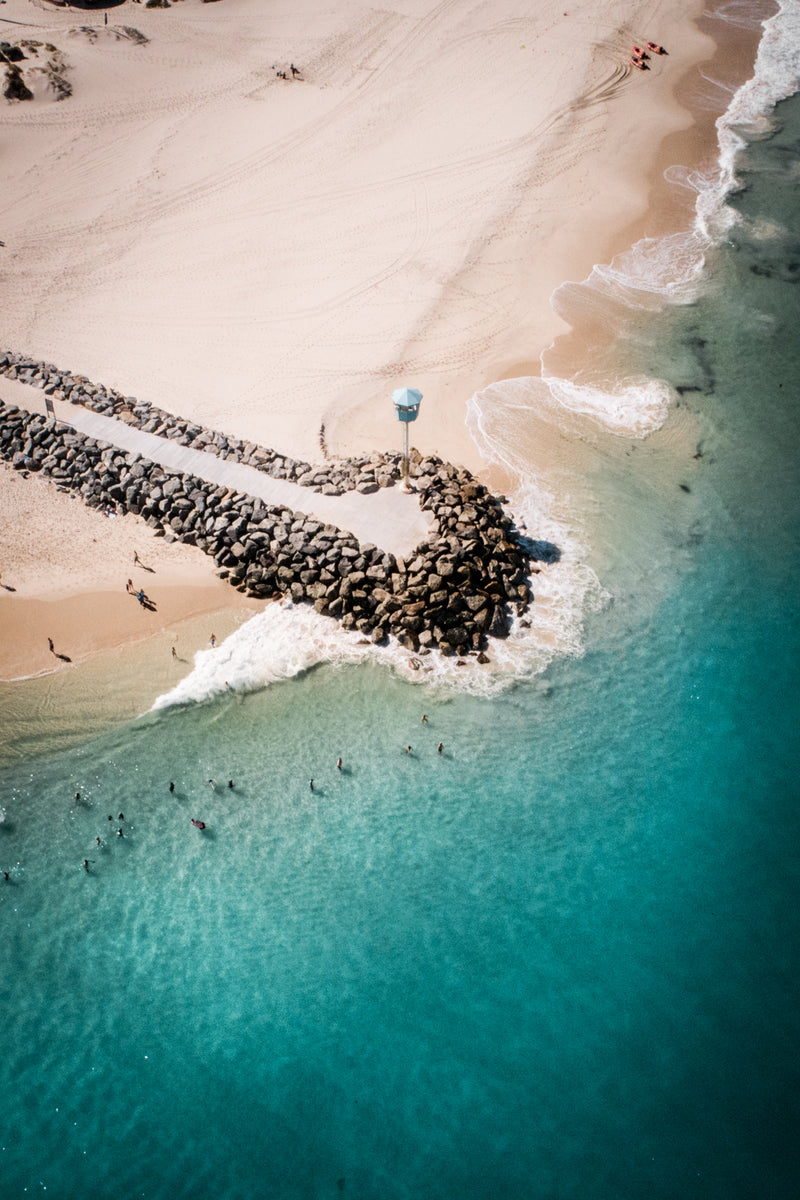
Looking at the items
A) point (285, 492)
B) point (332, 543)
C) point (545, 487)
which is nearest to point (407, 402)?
point (332, 543)

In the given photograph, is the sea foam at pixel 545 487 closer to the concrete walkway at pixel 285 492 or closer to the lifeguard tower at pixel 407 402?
the concrete walkway at pixel 285 492

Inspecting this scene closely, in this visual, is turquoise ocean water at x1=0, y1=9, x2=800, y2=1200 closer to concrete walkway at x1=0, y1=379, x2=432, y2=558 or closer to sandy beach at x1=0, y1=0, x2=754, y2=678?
concrete walkway at x1=0, y1=379, x2=432, y2=558

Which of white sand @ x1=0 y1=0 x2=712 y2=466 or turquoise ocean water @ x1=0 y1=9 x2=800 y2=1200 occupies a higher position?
white sand @ x1=0 y1=0 x2=712 y2=466

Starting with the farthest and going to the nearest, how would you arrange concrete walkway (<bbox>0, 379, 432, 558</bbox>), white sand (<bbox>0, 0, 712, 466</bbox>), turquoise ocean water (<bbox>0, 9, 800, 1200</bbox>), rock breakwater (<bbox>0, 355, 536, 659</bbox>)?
white sand (<bbox>0, 0, 712, 466</bbox>), concrete walkway (<bbox>0, 379, 432, 558</bbox>), rock breakwater (<bbox>0, 355, 536, 659</bbox>), turquoise ocean water (<bbox>0, 9, 800, 1200</bbox>)

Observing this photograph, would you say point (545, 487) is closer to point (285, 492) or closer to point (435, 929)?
point (285, 492)

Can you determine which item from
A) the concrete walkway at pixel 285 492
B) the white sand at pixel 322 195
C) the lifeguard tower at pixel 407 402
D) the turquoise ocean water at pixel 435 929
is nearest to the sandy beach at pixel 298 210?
the white sand at pixel 322 195

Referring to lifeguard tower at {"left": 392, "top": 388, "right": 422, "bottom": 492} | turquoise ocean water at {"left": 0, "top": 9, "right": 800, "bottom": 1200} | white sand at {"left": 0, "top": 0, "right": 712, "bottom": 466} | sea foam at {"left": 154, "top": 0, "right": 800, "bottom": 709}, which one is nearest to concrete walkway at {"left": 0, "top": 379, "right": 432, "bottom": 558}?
white sand at {"left": 0, "top": 0, "right": 712, "bottom": 466}

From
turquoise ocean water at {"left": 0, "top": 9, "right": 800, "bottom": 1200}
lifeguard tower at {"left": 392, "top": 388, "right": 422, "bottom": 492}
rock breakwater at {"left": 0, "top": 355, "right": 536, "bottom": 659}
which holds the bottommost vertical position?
turquoise ocean water at {"left": 0, "top": 9, "right": 800, "bottom": 1200}
